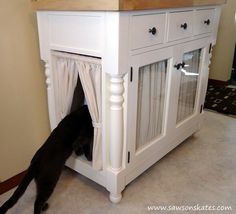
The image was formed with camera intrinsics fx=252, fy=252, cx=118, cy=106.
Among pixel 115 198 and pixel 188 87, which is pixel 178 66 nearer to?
pixel 188 87

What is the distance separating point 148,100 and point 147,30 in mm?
402

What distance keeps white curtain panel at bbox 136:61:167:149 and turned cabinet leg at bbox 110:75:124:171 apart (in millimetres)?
182

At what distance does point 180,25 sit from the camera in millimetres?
1410

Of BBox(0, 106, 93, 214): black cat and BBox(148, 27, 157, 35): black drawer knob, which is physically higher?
BBox(148, 27, 157, 35): black drawer knob

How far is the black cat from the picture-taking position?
1.18 metres

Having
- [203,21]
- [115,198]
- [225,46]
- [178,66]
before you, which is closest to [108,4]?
[178,66]

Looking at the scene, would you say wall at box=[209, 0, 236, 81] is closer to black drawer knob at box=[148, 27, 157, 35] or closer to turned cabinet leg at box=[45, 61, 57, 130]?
black drawer knob at box=[148, 27, 157, 35]

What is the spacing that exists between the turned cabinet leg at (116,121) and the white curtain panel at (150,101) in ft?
0.60

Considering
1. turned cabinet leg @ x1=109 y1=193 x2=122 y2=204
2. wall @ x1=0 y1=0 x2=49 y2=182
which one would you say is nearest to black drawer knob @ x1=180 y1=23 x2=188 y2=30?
wall @ x1=0 y1=0 x2=49 y2=182

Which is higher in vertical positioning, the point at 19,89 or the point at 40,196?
the point at 19,89

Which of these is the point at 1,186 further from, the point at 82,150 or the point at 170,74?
the point at 170,74

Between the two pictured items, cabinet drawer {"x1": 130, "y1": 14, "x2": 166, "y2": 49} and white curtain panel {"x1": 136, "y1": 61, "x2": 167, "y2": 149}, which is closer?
cabinet drawer {"x1": 130, "y1": 14, "x2": 166, "y2": 49}

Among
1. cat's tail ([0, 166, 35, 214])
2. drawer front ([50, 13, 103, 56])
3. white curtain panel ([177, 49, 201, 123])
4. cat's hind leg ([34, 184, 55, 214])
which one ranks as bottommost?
cat's hind leg ([34, 184, 55, 214])

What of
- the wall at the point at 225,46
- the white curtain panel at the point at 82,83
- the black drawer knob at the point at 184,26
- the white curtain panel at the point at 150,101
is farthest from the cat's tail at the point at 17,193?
the wall at the point at 225,46
